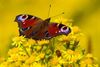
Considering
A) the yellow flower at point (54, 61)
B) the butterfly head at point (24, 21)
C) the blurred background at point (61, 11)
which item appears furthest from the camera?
the blurred background at point (61, 11)

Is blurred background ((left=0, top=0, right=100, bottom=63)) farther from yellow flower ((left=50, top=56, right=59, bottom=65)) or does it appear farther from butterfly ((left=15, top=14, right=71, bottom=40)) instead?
yellow flower ((left=50, top=56, right=59, bottom=65))

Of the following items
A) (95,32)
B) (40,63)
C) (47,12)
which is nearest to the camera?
(40,63)

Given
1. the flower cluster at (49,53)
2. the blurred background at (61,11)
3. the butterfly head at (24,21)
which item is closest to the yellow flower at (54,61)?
the flower cluster at (49,53)

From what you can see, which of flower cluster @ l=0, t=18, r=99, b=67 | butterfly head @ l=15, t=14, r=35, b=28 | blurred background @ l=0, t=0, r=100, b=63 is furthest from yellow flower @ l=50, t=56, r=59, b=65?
blurred background @ l=0, t=0, r=100, b=63

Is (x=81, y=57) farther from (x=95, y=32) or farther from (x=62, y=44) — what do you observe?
(x=95, y=32)

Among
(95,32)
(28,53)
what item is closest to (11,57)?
(28,53)

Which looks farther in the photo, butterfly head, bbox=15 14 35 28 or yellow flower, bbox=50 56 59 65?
butterfly head, bbox=15 14 35 28

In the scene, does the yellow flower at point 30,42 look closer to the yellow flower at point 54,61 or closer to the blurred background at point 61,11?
the yellow flower at point 54,61
